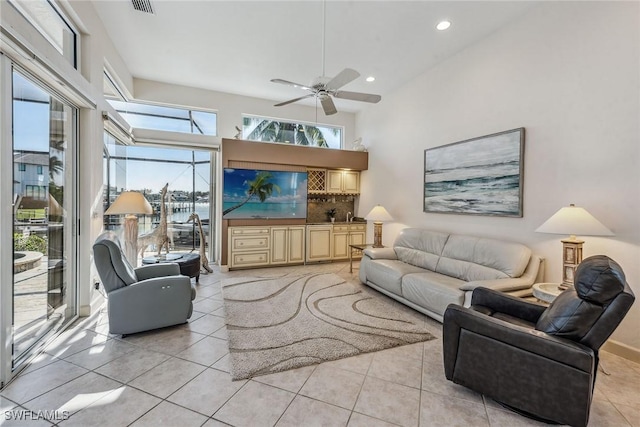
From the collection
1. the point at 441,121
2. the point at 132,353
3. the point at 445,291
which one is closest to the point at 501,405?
the point at 445,291

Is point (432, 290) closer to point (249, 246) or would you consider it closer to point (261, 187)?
point (249, 246)

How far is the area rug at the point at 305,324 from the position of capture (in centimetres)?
250

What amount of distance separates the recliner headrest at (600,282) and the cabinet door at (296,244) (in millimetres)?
4659

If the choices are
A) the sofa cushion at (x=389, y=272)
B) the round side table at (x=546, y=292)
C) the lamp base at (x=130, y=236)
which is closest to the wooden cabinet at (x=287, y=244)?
the sofa cushion at (x=389, y=272)

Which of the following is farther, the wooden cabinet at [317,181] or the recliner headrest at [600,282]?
the wooden cabinet at [317,181]

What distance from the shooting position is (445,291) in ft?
10.2

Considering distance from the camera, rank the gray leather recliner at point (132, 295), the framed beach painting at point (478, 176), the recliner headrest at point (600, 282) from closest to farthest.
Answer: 1. the recliner headrest at point (600, 282)
2. the gray leather recliner at point (132, 295)
3. the framed beach painting at point (478, 176)

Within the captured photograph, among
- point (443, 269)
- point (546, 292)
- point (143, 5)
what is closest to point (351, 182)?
point (443, 269)

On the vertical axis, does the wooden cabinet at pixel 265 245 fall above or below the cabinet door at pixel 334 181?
below

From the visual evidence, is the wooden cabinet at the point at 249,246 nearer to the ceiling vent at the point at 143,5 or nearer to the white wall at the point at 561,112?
the white wall at the point at 561,112

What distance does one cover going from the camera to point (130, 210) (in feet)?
11.4

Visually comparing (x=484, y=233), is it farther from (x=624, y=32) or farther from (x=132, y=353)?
(x=132, y=353)

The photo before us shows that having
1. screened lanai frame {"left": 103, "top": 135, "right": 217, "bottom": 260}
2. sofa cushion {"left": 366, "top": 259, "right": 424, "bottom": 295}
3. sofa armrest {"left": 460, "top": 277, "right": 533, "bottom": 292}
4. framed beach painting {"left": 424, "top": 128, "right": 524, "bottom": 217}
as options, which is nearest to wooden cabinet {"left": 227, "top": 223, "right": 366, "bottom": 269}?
screened lanai frame {"left": 103, "top": 135, "right": 217, "bottom": 260}

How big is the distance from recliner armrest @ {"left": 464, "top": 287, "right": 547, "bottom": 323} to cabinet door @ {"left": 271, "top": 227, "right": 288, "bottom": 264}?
3.88m
